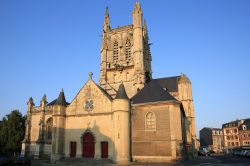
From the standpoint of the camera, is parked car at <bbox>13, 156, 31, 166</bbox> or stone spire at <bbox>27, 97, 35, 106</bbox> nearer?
parked car at <bbox>13, 156, 31, 166</bbox>

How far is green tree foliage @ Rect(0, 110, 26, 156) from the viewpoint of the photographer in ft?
136

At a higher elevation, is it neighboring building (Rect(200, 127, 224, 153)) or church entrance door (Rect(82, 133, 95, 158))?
church entrance door (Rect(82, 133, 95, 158))

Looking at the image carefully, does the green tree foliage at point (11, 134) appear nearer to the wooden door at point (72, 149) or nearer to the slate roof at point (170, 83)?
the wooden door at point (72, 149)

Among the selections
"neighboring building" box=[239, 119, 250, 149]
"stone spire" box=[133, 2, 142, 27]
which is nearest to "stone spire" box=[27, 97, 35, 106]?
"stone spire" box=[133, 2, 142, 27]

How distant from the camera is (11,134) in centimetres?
4212

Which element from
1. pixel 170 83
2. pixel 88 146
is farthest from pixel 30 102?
pixel 170 83

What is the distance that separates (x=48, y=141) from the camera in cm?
3488

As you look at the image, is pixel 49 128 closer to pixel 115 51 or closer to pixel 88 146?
pixel 88 146

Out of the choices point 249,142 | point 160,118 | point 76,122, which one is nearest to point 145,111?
point 160,118

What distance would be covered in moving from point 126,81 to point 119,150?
17.3 meters

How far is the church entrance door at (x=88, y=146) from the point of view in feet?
84.8

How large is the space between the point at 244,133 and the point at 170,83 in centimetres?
4148

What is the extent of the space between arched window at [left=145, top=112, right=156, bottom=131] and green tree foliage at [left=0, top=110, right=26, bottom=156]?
94.8 ft

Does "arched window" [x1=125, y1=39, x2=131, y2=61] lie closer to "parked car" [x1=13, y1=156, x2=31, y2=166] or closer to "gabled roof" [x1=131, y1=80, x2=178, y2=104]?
"gabled roof" [x1=131, y1=80, x2=178, y2=104]
